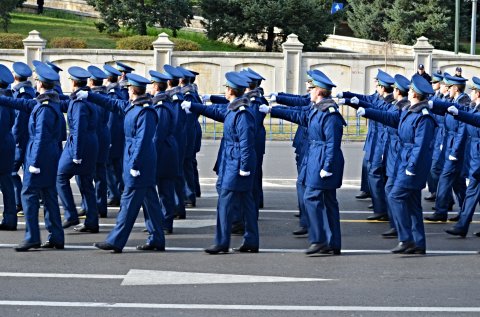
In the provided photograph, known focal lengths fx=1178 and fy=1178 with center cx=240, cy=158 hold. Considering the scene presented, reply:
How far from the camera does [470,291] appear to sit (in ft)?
38.4

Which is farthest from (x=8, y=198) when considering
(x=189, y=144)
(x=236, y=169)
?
(x=189, y=144)

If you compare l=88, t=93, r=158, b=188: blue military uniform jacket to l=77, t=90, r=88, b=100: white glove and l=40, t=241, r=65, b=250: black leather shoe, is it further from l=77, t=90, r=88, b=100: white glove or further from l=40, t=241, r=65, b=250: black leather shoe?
l=40, t=241, r=65, b=250: black leather shoe

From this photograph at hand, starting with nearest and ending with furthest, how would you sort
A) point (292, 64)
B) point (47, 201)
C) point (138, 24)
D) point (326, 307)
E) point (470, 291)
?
point (326, 307)
point (470, 291)
point (47, 201)
point (292, 64)
point (138, 24)

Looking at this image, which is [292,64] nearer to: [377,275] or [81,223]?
[81,223]

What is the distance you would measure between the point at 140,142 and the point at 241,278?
213cm

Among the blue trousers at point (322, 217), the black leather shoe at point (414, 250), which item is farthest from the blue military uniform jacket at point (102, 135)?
the black leather shoe at point (414, 250)

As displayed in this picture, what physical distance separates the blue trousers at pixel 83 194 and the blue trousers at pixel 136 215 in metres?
1.51

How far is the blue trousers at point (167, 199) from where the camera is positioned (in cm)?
1495

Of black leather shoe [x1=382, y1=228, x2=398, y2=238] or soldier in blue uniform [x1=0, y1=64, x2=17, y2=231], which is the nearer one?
soldier in blue uniform [x1=0, y1=64, x2=17, y2=231]

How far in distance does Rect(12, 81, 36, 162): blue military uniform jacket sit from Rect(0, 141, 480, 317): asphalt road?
1.60m

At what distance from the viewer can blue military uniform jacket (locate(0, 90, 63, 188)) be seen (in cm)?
1354

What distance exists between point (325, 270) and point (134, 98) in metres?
2.95

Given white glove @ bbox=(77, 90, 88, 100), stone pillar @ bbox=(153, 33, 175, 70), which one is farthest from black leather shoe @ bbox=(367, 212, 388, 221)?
stone pillar @ bbox=(153, 33, 175, 70)

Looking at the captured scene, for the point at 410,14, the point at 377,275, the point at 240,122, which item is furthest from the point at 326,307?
the point at 410,14
